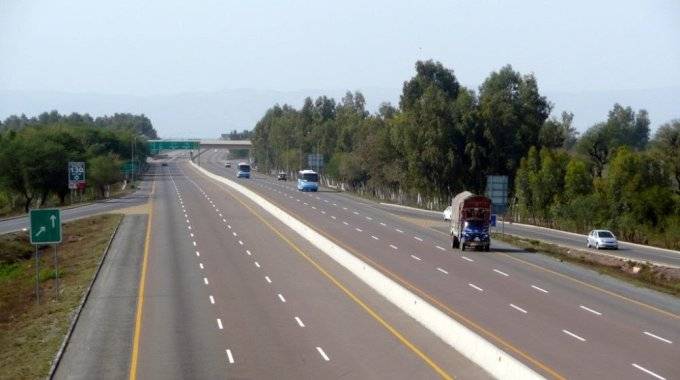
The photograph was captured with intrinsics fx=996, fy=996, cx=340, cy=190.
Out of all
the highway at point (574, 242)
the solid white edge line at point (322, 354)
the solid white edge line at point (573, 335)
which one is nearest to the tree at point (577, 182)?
the highway at point (574, 242)

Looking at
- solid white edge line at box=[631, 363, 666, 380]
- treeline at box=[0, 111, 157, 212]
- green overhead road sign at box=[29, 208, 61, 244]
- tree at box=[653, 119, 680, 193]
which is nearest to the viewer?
solid white edge line at box=[631, 363, 666, 380]

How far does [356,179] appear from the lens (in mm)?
143125

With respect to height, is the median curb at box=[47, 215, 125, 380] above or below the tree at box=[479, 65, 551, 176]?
below

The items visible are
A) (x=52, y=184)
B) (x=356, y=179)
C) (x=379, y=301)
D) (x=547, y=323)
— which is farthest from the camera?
(x=356, y=179)

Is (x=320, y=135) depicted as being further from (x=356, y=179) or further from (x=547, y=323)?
(x=547, y=323)

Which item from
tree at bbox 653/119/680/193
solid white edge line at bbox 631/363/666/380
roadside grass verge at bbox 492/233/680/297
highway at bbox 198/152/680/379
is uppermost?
tree at bbox 653/119/680/193

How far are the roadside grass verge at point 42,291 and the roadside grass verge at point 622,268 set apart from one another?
24.0 m

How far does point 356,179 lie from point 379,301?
4193 inches

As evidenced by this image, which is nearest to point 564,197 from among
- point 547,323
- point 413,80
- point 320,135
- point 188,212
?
point 188,212

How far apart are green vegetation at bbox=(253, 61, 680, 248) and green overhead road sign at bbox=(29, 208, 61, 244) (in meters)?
45.2

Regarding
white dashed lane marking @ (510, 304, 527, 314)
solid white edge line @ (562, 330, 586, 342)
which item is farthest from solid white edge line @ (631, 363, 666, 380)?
white dashed lane marking @ (510, 304, 527, 314)

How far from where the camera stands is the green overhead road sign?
39.6 meters

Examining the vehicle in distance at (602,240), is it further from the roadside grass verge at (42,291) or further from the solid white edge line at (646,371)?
the solid white edge line at (646,371)

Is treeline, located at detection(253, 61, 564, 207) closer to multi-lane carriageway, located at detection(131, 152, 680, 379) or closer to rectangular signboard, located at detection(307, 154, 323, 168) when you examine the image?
rectangular signboard, located at detection(307, 154, 323, 168)
